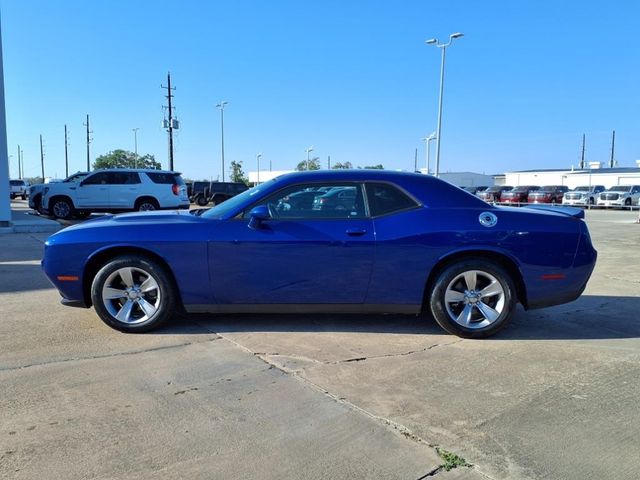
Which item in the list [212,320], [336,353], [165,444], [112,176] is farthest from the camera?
[112,176]

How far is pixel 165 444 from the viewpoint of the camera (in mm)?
2867

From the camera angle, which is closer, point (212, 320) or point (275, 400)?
point (275, 400)

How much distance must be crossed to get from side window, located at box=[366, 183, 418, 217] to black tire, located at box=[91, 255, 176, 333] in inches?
78.4

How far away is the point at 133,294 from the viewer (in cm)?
474

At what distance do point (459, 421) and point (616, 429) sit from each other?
0.93 metres

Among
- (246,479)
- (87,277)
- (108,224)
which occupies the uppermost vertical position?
(108,224)

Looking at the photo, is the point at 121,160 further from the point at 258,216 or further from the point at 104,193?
the point at 258,216

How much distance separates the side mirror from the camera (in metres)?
4.57

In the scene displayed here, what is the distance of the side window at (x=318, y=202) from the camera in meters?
4.72

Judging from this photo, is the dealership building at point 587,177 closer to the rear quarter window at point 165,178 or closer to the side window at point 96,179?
the rear quarter window at point 165,178

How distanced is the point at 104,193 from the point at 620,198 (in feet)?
105

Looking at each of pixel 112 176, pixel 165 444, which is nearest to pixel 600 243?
pixel 165 444

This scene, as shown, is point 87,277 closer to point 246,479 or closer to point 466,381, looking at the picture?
point 246,479

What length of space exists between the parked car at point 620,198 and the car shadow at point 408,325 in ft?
108
